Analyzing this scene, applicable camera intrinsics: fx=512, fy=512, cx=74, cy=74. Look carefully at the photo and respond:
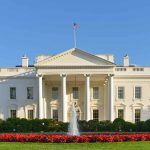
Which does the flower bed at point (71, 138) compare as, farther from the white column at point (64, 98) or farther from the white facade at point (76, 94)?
the white facade at point (76, 94)

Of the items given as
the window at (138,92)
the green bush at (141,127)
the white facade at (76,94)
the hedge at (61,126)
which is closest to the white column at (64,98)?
the white facade at (76,94)

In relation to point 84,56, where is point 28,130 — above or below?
below

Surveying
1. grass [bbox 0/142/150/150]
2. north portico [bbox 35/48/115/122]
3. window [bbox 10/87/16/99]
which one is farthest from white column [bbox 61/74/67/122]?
grass [bbox 0/142/150/150]

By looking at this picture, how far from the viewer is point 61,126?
56125mm

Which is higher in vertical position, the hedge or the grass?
the grass

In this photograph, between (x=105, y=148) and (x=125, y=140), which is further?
(x=125, y=140)

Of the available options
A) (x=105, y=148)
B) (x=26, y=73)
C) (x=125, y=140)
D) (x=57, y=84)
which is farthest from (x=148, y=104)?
(x=105, y=148)

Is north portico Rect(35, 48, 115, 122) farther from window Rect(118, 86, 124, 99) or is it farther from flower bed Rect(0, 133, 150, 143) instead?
flower bed Rect(0, 133, 150, 143)

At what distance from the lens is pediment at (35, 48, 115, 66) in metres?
63.4

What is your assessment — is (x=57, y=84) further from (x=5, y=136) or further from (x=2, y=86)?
(x=5, y=136)

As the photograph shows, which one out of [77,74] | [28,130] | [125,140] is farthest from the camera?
[77,74]

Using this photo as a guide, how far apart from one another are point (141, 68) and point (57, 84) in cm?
1122

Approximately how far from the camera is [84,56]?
63.6 metres

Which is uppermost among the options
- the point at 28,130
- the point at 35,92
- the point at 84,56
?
the point at 84,56
